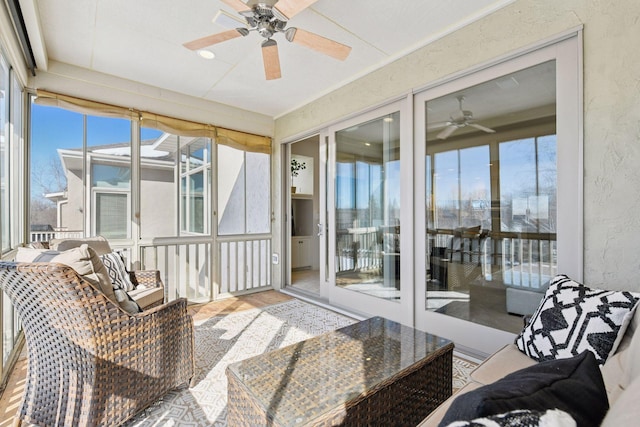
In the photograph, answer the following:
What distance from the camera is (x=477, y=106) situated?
2.44m

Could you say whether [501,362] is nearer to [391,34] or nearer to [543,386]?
[543,386]

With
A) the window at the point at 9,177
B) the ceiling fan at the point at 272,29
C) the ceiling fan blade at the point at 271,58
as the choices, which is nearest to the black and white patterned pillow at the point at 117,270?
the window at the point at 9,177

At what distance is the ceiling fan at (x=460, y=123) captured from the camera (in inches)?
97.0

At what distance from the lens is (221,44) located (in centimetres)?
267

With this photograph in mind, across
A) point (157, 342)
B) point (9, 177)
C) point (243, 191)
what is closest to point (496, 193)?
point (157, 342)

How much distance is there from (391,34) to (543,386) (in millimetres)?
2697

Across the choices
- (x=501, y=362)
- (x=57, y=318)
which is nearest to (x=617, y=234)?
(x=501, y=362)

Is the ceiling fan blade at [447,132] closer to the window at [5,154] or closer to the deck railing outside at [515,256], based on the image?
the deck railing outside at [515,256]

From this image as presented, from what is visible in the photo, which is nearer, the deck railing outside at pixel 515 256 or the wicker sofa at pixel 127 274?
the deck railing outside at pixel 515 256

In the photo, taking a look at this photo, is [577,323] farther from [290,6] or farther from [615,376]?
[290,6]

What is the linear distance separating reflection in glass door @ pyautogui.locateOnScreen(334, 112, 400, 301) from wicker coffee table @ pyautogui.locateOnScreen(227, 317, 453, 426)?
146 centimetres

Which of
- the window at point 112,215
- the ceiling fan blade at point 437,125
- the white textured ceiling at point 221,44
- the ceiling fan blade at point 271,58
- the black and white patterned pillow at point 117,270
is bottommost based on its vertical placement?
the black and white patterned pillow at point 117,270

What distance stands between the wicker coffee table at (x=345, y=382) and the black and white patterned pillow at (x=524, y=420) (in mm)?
734

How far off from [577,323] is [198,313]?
3.45m
